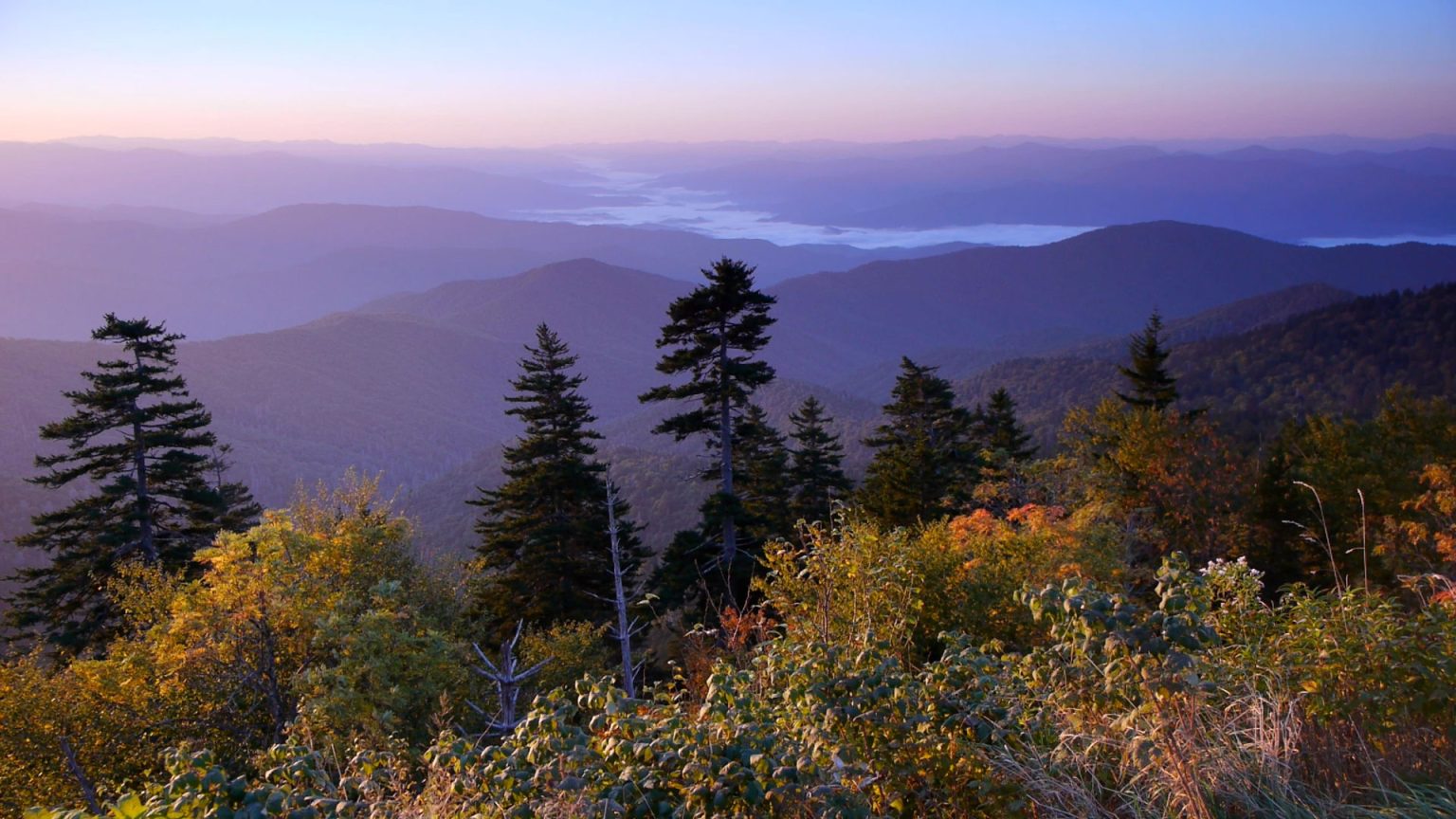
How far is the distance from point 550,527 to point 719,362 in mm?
7682

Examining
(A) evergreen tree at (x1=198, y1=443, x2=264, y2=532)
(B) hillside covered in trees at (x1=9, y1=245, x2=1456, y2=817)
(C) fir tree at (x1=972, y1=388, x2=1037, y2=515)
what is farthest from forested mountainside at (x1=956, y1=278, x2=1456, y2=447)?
(A) evergreen tree at (x1=198, y1=443, x2=264, y2=532)

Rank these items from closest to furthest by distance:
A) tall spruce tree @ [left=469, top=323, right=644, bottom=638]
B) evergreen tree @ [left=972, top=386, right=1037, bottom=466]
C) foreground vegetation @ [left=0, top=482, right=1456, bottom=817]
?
foreground vegetation @ [left=0, top=482, right=1456, bottom=817]
tall spruce tree @ [left=469, top=323, right=644, bottom=638]
evergreen tree @ [left=972, top=386, right=1037, bottom=466]

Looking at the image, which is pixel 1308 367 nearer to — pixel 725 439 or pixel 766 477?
pixel 766 477

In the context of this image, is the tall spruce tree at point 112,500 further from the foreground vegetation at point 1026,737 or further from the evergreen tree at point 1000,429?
the evergreen tree at point 1000,429

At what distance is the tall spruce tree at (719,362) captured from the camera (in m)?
25.1

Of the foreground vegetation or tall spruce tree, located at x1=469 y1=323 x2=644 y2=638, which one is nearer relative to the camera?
the foreground vegetation

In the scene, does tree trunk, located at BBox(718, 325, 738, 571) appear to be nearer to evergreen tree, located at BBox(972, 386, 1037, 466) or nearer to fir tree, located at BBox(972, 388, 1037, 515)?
fir tree, located at BBox(972, 388, 1037, 515)

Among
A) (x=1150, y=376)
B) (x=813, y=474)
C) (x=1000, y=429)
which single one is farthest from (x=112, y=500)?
(x=1150, y=376)

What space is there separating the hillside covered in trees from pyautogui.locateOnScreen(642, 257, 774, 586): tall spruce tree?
0.12 metres

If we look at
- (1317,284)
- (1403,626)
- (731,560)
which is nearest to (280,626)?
(731,560)

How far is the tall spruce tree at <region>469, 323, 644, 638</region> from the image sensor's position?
25844 millimetres

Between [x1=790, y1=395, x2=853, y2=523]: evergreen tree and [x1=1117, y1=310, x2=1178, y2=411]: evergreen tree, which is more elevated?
[x1=1117, y1=310, x2=1178, y2=411]: evergreen tree

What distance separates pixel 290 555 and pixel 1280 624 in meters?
17.1

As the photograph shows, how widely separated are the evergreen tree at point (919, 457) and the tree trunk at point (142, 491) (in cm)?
2282
